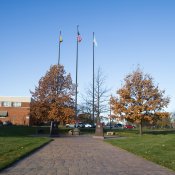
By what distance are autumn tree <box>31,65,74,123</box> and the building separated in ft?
177

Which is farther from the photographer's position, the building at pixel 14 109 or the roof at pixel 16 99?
the roof at pixel 16 99

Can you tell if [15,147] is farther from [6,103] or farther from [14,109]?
[6,103]

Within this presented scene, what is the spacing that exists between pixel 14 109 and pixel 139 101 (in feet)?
226

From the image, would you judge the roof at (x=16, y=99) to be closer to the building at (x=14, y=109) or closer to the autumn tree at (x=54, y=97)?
the building at (x=14, y=109)

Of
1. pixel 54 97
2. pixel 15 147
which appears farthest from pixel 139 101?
pixel 15 147

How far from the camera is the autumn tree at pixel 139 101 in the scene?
3841 centimetres

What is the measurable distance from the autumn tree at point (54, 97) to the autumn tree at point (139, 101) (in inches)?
301

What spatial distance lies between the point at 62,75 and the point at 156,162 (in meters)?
35.4

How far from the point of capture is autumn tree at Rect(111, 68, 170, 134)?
38.4 meters

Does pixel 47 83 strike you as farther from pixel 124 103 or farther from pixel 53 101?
pixel 124 103

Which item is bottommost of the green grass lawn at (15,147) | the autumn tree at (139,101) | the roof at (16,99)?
the green grass lawn at (15,147)

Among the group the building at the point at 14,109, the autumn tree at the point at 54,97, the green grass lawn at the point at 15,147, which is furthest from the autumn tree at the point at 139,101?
the building at the point at 14,109

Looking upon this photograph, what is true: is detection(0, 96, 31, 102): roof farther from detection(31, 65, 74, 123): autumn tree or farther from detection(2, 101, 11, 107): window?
detection(31, 65, 74, 123): autumn tree

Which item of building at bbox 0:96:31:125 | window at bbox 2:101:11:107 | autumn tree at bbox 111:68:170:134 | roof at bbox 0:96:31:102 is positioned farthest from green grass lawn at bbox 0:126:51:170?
window at bbox 2:101:11:107
